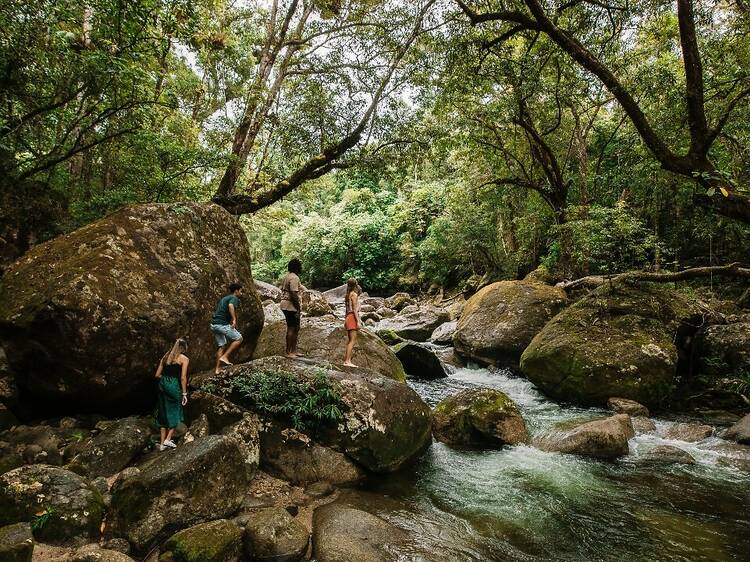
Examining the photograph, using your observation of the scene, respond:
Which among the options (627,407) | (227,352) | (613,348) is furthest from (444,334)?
(227,352)

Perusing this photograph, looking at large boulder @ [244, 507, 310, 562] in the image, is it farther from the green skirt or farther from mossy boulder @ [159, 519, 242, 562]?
the green skirt

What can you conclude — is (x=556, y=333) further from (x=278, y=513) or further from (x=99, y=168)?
(x=99, y=168)

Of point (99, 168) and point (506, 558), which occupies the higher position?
point (99, 168)

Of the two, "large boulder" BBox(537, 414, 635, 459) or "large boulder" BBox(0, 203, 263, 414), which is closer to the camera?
"large boulder" BBox(0, 203, 263, 414)

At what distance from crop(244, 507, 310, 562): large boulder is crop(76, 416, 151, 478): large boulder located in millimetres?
1863

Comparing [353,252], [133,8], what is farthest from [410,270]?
[133,8]

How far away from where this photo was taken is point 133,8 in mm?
6426

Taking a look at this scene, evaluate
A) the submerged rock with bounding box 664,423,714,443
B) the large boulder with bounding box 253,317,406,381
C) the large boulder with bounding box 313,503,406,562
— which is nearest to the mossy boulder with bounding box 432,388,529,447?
the large boulder with bounding box 253,317,406,381

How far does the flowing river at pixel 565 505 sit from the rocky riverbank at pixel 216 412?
288 mm

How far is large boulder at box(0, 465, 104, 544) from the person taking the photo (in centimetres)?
375

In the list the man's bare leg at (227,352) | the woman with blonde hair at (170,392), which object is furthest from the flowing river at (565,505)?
the man's bare leg at (227,352)

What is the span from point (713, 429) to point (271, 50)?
49.8 feet

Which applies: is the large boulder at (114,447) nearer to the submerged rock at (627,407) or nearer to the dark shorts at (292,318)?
the dark shorts at (292,318)

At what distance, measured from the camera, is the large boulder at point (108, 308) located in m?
5.18
